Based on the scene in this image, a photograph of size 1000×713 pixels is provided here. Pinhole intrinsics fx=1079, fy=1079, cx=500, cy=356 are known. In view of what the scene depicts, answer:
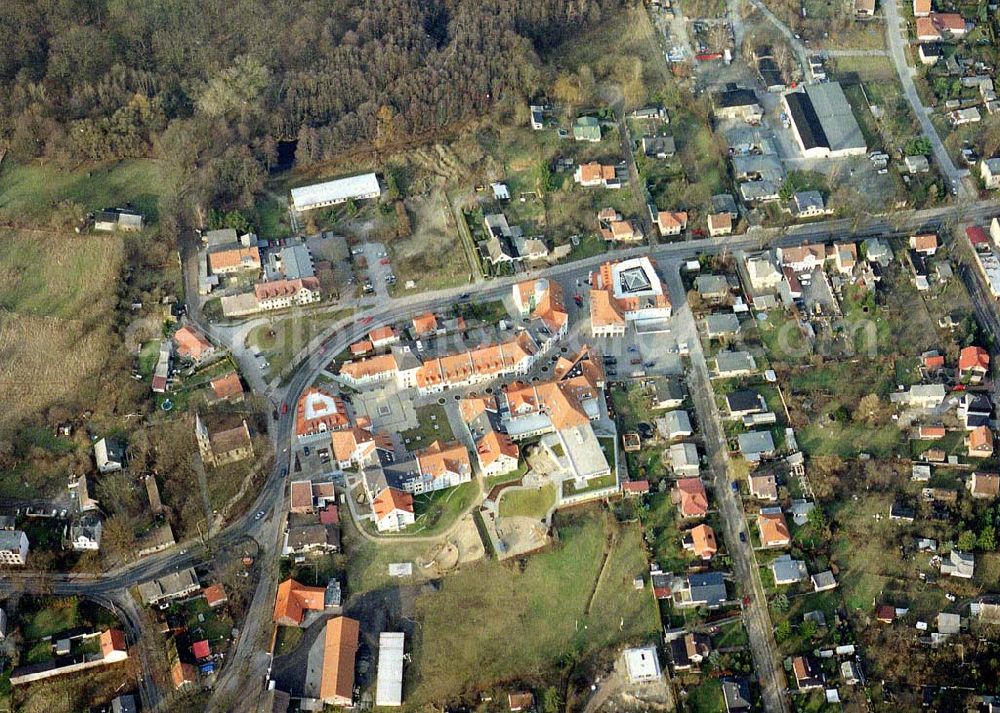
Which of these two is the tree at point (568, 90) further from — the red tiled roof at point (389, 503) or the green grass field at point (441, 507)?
the red tiled roof at point (389, 503)

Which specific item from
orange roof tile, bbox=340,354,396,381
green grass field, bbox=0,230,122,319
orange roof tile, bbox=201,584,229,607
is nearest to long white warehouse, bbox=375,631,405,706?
orange roof tile, bbox=201,584,229,607

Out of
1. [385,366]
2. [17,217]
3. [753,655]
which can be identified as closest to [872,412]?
[753,655]

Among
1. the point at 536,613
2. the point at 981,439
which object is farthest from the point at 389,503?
the point at 981,439

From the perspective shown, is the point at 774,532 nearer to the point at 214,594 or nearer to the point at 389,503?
the point at 389,503

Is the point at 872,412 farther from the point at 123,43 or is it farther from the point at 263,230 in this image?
the point at 123,43

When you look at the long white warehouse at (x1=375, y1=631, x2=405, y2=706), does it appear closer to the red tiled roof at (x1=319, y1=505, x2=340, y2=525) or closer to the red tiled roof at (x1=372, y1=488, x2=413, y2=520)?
the red tiled roof at (x1=372, y1=488, x2=413, y2=520)

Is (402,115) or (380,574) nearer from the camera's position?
(380,574)

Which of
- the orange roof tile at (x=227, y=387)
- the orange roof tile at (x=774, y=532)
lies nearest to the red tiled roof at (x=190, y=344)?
the orange roof tile at (x=227, y=387)
